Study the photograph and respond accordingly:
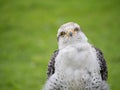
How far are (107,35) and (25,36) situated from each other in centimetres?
265

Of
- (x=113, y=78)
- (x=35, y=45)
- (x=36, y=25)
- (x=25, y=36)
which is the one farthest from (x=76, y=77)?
(x=36, y=25)

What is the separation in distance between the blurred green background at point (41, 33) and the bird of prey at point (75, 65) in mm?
3549

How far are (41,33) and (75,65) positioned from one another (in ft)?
32.2

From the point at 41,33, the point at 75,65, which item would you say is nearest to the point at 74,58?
the point at 75,65

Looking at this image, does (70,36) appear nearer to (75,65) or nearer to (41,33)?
(75,65)

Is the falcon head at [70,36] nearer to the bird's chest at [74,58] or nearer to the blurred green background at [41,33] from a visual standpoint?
the bird's chest at [74,58]

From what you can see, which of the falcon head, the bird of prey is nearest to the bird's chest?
the bird of prey

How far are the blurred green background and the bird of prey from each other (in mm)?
3549

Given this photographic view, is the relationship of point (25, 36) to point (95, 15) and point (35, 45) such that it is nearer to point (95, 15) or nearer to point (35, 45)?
point (35, 45)

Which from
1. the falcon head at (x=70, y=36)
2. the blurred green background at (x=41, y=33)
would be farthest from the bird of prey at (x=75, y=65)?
the blurred green background at (x=41, y=33)

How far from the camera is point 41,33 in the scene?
18.8 m

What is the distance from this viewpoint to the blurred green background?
14.3m

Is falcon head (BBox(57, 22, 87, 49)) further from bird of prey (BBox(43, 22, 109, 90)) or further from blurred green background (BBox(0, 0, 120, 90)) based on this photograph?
blurred green background (BBox(0, 0, 120, 90))

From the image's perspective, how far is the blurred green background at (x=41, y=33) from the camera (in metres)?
14.3
